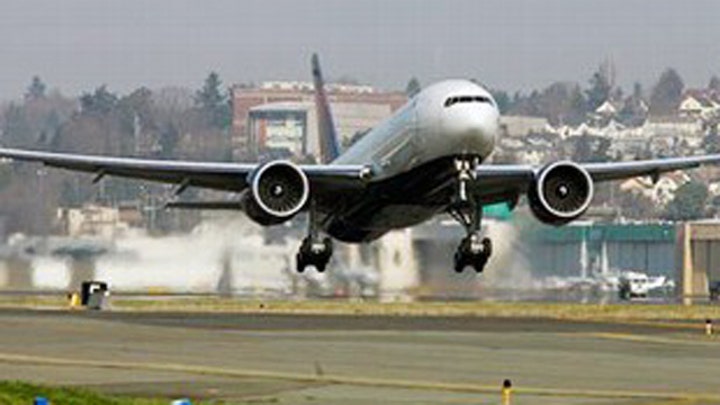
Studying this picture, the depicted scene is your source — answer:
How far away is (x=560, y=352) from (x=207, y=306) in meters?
32.4

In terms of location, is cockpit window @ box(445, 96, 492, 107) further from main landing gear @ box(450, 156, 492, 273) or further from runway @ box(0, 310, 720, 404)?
runway @ box(0, 310, 720, 404)

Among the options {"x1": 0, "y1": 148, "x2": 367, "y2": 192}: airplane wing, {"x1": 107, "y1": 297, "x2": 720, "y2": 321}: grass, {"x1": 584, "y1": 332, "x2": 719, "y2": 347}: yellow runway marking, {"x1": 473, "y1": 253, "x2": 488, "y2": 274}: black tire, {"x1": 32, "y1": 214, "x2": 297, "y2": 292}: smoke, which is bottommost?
{"x1": 584, "y1": 332, "x2": 719, "y2": 347}: yellow runway marking

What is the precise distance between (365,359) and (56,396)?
528 inches

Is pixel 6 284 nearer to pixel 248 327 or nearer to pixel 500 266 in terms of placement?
pixel 500 266

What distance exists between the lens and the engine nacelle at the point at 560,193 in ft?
207

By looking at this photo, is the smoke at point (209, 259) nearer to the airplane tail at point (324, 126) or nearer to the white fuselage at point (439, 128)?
the airplane tail at point (324, 126)

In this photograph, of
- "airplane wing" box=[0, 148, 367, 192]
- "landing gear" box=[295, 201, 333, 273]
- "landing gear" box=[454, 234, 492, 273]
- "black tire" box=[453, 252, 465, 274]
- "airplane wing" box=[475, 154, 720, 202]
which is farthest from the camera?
"airplane wing" box=[0, 148, 367, 192]

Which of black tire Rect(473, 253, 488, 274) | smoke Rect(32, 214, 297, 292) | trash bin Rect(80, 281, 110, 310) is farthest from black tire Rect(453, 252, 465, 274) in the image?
smoke Rect(32, 214, 297, 292)

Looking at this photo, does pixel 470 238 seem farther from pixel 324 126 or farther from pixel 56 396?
pixel 324 126

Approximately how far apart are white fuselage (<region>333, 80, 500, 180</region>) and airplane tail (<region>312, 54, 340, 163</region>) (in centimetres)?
2366

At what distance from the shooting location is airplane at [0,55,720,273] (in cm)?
5856

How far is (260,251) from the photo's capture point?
3565 inches

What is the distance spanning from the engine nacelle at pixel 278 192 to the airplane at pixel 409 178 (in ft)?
0.10

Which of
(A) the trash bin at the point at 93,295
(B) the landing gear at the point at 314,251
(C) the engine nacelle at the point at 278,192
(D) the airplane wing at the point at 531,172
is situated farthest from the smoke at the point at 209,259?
(C) the engine nacelle at the point at 278,192
